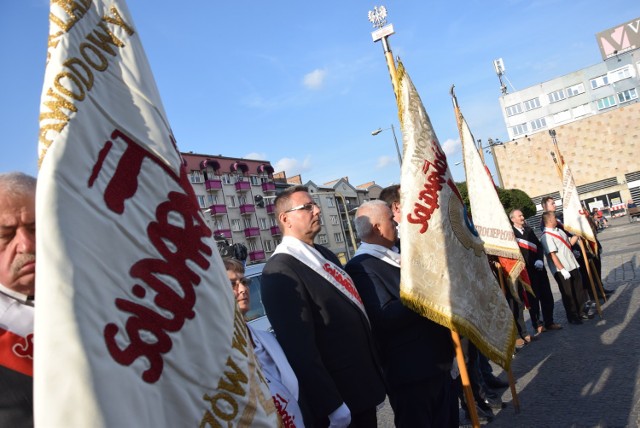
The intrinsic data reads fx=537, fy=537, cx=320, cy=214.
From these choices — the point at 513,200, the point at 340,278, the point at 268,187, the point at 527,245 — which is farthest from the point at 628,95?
the point at 340,278

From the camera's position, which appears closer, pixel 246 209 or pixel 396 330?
pixel 396 330

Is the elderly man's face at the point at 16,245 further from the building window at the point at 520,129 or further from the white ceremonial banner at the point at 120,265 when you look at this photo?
the building window at the point at 520,129

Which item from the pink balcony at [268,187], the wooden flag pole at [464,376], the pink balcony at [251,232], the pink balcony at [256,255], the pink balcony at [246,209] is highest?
the pink balcony at [268,187]

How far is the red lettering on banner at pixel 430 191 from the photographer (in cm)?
403

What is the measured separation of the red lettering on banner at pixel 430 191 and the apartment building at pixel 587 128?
5778cm

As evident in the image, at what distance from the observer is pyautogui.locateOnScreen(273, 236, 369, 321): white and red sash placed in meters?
3.32

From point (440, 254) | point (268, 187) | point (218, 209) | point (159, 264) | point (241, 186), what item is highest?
point (241, 186)

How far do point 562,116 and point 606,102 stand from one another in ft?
19.0

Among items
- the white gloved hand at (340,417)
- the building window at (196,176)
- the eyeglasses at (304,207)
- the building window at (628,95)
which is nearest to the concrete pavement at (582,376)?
the white gloved hand at (340,417)

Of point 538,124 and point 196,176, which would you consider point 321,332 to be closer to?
point 196,176

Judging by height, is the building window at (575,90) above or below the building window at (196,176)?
above

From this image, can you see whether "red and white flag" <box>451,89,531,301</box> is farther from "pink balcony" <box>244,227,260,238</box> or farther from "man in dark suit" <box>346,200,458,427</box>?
"pink balcony" <box>244,227,260,238</box>

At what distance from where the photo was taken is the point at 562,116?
77.1 m

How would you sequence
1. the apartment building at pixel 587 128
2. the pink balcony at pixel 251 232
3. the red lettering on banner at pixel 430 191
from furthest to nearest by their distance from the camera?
the apartment building at pixel 587 128 < the pink balcony at pixel 251 232 < the red lettering on banner at pixel 430 191
